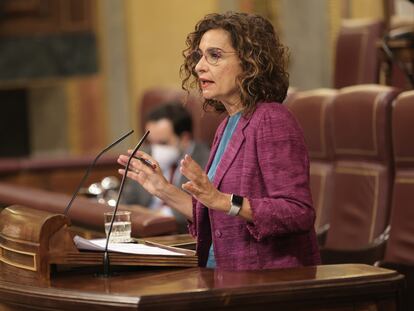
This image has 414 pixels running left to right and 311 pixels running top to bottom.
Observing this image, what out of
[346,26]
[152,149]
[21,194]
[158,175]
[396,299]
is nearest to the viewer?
[396,299]

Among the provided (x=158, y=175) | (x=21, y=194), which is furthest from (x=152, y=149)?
(x=158, y=175)

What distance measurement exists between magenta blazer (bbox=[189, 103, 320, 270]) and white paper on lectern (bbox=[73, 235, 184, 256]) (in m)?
0.15

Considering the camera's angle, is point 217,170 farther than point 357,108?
No

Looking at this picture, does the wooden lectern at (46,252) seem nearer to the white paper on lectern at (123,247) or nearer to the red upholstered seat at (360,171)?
the white paper on lectern at (123,247)

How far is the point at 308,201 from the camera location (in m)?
2.43

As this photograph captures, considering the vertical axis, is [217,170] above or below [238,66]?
below

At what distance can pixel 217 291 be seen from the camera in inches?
83.9

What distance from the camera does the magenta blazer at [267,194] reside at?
240 centimetres

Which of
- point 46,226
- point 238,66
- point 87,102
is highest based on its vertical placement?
point 238,66

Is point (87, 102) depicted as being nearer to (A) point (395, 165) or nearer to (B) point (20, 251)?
(A) point (395, 165)

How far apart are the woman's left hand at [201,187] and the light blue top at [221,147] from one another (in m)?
0.22

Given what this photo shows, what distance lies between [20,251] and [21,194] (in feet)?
7.29

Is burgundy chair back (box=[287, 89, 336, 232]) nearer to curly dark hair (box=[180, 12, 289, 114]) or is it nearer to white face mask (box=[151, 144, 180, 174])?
white face mask (box=[151, 144, 180, 174])

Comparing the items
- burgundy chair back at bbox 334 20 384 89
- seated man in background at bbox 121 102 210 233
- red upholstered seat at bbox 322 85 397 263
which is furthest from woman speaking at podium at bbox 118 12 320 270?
burgundy chair back at bbox 334 20 384 89
